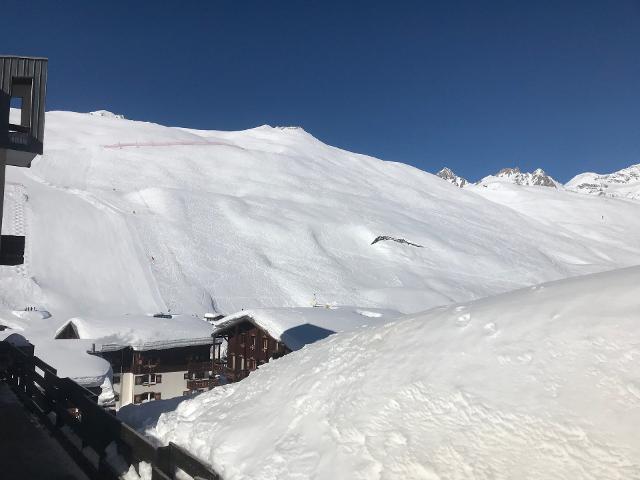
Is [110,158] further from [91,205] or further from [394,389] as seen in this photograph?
[394,389]

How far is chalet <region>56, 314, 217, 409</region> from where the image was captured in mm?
30172

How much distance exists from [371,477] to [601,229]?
13199 centimetres

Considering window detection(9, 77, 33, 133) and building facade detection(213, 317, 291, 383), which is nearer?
window detection(9, 77, 33, 133)

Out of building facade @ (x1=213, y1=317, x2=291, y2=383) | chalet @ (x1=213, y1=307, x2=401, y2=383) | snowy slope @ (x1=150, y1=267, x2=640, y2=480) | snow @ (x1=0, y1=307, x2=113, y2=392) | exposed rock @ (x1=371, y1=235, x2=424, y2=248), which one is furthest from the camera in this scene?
exposed rock @ (x1=371, y1=235, x2=424, y2=248)

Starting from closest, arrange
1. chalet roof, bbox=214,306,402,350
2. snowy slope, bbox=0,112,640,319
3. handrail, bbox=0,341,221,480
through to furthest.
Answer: handrail, bbox=0,341,221,480 → chalet roof, bbox=214,306,402,350 → snowy slope, bbox=0,112,640,319

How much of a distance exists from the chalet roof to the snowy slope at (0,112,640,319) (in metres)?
23.3

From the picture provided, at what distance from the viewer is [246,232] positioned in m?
71.4

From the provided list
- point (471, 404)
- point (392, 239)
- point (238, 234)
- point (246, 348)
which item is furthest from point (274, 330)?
point (392, 239)

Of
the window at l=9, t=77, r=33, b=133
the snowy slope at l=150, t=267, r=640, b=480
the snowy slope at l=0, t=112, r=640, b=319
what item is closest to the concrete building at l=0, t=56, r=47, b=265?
the window at l=9, t=77, r=33, b=133

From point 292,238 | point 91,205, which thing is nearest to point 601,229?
point 292,238

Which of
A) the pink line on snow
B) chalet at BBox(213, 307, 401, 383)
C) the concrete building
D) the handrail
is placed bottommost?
chalet at BBox(213, 307, 401, 383)

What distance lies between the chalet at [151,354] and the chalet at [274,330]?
6.25 feet

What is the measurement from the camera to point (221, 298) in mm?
52500

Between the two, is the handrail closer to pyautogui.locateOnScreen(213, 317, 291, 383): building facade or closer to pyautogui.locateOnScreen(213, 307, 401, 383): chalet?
pyautogui.locateOnScreen(213, 307, 401, 383): chalet
